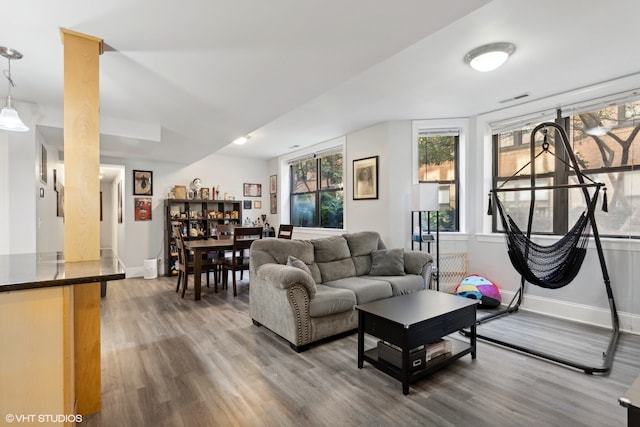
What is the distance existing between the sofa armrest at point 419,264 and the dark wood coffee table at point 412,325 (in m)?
1.05

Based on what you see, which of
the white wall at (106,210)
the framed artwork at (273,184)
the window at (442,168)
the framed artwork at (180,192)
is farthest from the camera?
the white wall at (106,210)

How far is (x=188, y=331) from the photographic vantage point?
308 centimetres

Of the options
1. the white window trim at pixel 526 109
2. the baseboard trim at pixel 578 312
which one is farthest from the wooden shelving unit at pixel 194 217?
the baseboard trim at pixel 578 312

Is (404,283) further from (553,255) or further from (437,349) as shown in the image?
(553,255)

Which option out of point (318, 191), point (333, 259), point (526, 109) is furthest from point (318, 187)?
point (526, 109)

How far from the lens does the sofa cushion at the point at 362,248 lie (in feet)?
12.4

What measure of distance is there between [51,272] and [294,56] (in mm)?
1921

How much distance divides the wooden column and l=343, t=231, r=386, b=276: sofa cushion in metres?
2.62

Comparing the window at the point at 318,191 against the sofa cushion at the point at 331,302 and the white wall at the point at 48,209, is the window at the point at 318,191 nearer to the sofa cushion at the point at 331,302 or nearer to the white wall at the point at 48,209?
the sofa cushion at the point at 331,302

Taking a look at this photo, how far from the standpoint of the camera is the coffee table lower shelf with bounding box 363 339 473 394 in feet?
6.82

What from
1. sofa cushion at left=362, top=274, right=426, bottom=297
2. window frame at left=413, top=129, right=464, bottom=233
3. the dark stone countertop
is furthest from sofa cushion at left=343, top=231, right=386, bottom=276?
the dark stone countertop

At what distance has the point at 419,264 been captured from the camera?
370 centimetres

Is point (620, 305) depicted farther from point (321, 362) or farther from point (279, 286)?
point (279, 286)

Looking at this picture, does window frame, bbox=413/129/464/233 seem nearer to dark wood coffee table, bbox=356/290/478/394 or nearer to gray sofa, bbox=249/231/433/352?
gray sofa, bbox=249/231/433/352
